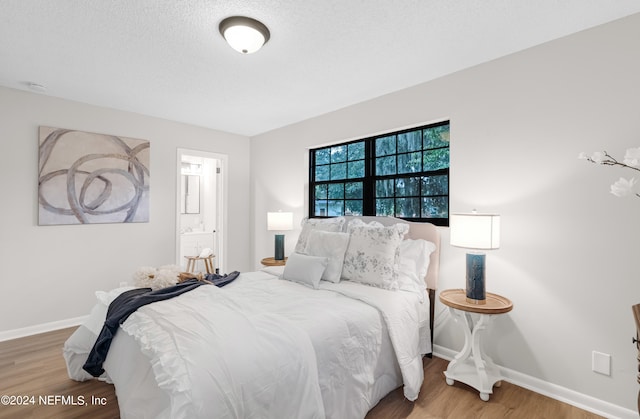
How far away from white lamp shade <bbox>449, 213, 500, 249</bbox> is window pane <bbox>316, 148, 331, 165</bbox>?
2.11 metres

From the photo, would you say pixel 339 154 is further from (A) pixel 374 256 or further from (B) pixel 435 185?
(A) pixel 374 256

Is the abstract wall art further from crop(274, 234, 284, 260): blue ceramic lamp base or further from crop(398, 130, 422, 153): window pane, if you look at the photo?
crop(398, 130, 422, 153): window pane

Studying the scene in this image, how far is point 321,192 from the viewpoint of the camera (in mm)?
3941

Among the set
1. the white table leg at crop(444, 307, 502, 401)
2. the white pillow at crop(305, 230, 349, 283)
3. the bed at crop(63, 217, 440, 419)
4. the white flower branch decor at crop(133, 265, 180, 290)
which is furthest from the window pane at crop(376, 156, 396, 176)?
the white flower branch decor at crop(133, 265, 180, 290)

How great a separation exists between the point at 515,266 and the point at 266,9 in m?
2.56

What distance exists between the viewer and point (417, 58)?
2.39m

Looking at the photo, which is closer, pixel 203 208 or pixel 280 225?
pixel 280 225

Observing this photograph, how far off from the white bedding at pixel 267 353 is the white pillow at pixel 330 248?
28 cm

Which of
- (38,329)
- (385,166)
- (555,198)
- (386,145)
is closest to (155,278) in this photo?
(38,329)

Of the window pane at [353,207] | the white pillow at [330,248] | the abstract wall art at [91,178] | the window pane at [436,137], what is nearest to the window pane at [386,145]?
the window pane at [436,137]

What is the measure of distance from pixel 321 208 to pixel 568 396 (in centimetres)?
287

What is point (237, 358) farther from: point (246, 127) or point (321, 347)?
point (246, 127)

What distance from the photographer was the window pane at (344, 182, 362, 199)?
351 cm

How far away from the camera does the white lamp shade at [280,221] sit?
3.87 meters
